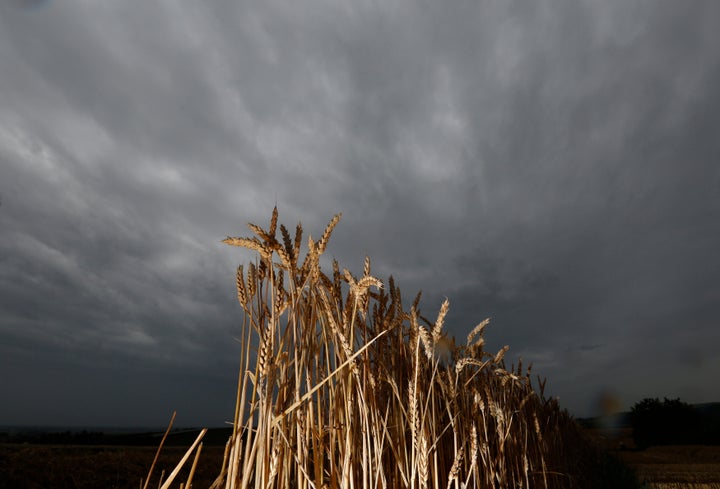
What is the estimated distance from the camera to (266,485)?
92 centimetres

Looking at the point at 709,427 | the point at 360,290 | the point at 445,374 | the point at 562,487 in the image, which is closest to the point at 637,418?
the point at 709,427

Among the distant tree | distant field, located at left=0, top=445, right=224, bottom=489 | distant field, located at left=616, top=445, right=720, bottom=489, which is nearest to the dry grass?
distant field, located at left=0, top=445, right=224, bottom=489

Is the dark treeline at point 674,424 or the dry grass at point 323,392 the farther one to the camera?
the dark treeline at point 674,424

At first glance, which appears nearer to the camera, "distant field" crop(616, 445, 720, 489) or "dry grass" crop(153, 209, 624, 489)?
"dry grass" crop(153, 209, 624, 489)

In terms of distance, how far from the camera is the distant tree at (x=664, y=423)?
13477mm

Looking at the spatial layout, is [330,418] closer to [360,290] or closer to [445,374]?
[360,290]

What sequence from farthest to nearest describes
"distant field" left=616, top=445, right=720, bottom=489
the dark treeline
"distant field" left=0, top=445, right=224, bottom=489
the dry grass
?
the dark treeline → "distant field" left=616, top=445, right=720, bottom=489 → "distant field" left=0, top=445, right=224, bottom=489 → the dry grass

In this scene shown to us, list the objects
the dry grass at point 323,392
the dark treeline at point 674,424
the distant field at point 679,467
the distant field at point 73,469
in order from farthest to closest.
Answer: the dark treeline at point 674,424 → the distant field at point 679,467 → the distant field at point 73,469 → the dry grass at point 323,392

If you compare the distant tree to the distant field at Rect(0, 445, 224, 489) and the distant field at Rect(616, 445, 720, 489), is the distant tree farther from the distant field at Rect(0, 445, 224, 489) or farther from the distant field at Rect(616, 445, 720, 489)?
the distant field at Rect(0, 445, 224, 489)

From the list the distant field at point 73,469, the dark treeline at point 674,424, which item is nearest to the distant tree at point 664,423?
the dark treeline at point 674,424

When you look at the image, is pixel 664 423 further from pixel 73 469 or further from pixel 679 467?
pixel 73 469

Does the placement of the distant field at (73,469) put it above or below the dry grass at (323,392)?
below

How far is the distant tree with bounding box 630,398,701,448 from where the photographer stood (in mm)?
13477

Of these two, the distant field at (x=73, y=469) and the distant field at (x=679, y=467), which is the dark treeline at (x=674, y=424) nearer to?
the distant field at (x=679, y=467)
